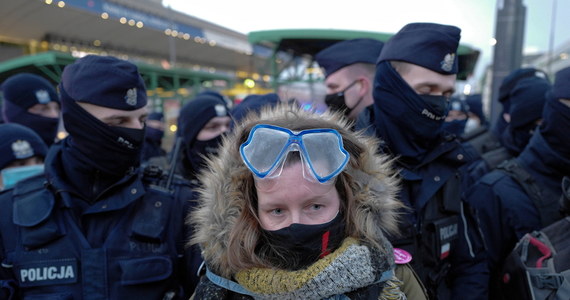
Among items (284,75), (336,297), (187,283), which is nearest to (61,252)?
(187,283)

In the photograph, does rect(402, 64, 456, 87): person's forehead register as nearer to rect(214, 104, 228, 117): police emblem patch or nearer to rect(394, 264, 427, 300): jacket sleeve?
rect(394, 264, 427, 300): jacket sleeve

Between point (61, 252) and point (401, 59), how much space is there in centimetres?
198

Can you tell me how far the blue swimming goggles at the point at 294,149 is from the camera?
4.89 feet

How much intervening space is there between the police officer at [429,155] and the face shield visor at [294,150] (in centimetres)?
69

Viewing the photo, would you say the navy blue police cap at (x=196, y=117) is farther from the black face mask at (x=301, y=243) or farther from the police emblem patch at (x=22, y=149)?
the black face mask at (x=301, y=243)

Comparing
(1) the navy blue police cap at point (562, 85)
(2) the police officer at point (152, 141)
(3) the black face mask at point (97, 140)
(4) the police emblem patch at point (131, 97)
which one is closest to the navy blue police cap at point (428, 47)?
(1) the navy blue police cap at point (562, 85)

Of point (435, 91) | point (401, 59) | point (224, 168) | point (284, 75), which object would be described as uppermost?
point (401, 59)

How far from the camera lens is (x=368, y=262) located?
1.43 metres

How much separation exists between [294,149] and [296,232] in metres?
0.32

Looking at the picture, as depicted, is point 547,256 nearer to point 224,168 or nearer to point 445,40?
point 445,40

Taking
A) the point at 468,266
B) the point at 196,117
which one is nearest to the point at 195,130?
the point at 196,117

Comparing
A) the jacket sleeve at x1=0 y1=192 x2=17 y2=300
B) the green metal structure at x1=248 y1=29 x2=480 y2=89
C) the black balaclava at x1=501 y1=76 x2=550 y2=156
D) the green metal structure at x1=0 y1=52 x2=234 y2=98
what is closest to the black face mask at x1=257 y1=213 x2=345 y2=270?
the jacket sleeve at x1=0 y1=192 x2=17 y2=300

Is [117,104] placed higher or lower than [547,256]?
higher

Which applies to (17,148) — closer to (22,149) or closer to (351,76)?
(22,149)
